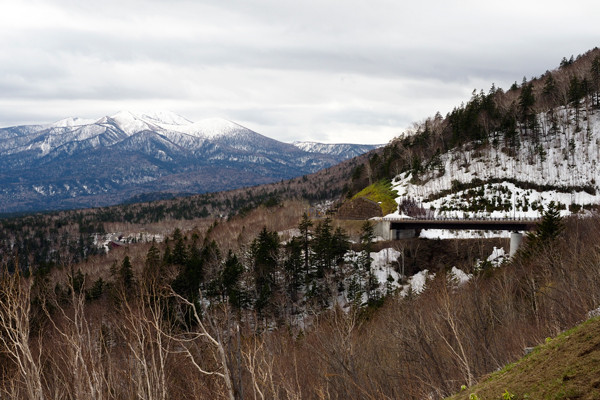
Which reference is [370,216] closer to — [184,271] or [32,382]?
[184,271]

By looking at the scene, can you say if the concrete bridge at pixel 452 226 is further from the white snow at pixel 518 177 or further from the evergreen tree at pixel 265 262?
the evergreen tree at pixel 265 262

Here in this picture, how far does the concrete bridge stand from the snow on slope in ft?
27.3

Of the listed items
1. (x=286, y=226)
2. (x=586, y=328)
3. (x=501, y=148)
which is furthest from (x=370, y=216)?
(x=586, y=328)

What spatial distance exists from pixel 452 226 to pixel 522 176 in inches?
1018

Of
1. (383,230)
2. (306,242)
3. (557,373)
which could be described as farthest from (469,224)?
(557,373)

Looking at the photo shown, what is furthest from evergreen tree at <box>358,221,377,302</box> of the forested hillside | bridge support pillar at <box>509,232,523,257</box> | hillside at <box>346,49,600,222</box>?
bridge support pillar at <box>509,232,523,257</box>

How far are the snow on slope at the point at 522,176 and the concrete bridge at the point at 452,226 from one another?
8324mm

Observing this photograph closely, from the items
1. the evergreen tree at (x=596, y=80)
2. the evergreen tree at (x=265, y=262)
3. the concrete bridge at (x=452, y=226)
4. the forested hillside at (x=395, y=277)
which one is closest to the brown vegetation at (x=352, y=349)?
the forested hillside at (x=395, y=277)

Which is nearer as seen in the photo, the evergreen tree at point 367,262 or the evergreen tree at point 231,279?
the evergreen tree at point 231,279

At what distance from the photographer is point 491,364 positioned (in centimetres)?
2105

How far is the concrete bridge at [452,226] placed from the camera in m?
64.3

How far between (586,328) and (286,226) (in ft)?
293

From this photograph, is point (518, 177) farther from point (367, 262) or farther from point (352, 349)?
point (352, 349)

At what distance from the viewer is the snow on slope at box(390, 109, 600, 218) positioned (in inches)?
3054
